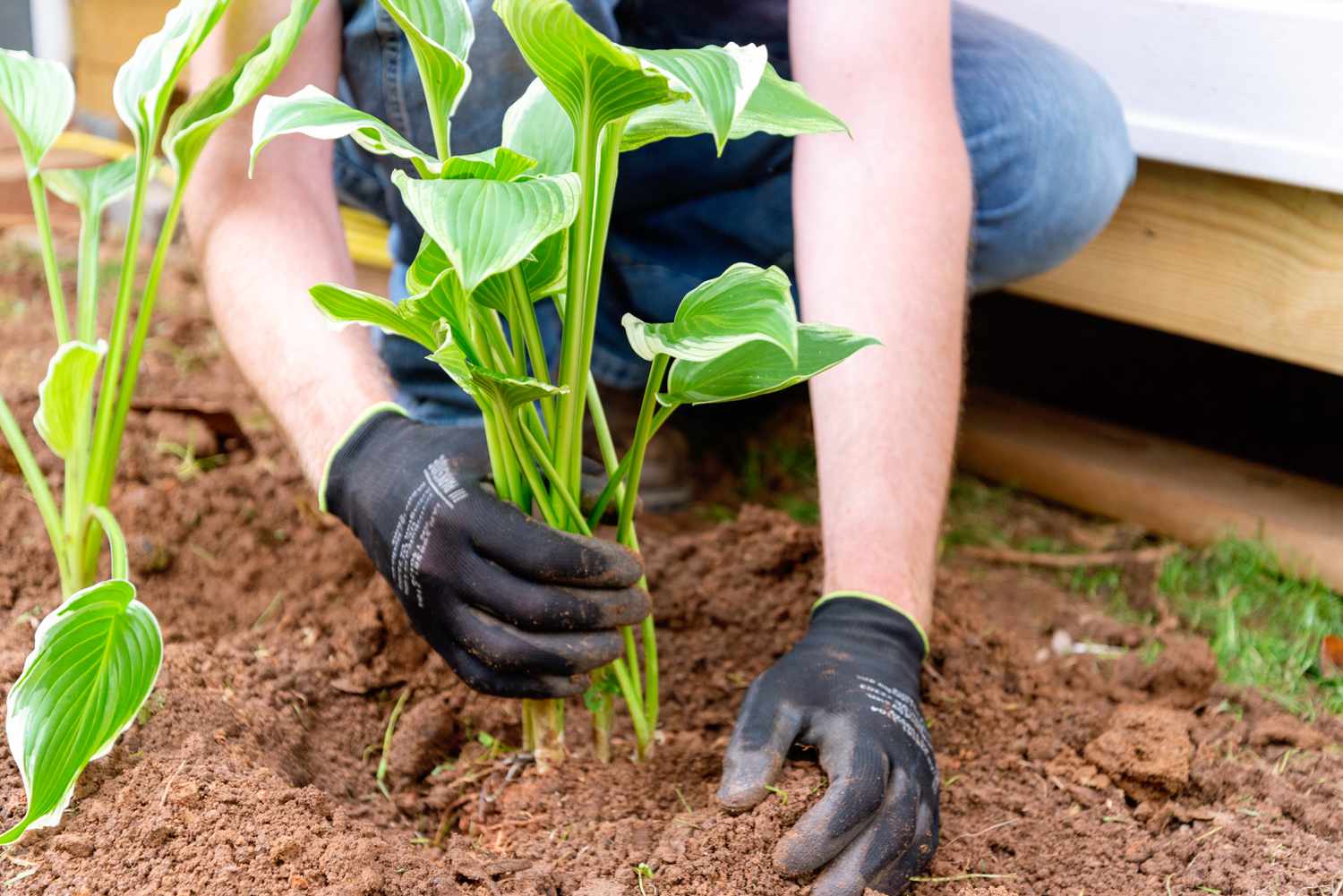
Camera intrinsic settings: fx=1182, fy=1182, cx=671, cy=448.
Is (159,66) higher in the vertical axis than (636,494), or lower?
higher

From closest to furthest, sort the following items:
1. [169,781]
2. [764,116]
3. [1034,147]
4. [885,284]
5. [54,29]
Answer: [764,116] → [169,781] → [885,284] → [1034,147] → [54,29]

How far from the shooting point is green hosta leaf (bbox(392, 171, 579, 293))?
2.02ft

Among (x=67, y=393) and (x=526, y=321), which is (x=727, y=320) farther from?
(x=67, y=393)

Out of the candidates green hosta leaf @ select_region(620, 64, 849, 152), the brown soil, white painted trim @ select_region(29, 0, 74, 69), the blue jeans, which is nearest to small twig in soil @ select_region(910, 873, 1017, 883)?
the brown soil

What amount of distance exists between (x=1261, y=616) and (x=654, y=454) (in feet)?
2.70

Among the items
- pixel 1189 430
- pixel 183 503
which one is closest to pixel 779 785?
pixel 183 503

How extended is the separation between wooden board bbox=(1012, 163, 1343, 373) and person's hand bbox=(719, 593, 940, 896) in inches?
32.8

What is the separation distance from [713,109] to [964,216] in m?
0.58

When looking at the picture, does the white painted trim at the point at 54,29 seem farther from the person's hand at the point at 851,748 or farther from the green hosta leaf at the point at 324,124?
the person's hand at the point at 851,748

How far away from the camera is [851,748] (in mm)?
883

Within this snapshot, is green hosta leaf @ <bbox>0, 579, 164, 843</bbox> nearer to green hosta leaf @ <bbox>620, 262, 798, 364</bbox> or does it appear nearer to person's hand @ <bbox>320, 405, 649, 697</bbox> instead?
person's hand @ <bbox>320, 405, 649, 697</bbox>

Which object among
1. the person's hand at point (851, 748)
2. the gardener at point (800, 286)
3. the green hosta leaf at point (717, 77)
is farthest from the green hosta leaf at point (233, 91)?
the person's hand at point (851, 748)

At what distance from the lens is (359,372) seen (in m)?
1.13

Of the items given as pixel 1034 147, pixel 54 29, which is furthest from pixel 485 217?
pixel 54 29
